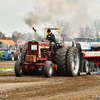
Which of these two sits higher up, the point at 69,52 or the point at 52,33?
the point at 52,33

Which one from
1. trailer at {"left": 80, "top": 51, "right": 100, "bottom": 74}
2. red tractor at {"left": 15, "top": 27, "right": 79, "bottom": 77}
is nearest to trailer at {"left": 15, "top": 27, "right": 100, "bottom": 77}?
red tractor at {"left": 15, "top": 27, "right": 79, "bottom": 77}

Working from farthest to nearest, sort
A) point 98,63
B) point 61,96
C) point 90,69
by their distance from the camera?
point 98,63, point 90,69, point 61,96

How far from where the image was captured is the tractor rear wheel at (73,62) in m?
11.9

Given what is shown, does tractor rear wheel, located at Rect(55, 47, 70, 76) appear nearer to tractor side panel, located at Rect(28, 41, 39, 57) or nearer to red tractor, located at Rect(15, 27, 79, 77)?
red tractor, located at Rect(15, 27, 79, 77)

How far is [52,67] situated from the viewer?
11.3 m

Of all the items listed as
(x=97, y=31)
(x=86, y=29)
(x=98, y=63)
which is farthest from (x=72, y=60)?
(x=86, y=29)

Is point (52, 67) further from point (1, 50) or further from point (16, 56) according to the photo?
point (1, 50)

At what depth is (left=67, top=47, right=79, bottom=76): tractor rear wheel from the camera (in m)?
11.9

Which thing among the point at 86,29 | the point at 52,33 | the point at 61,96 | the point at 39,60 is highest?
the point at 86,29

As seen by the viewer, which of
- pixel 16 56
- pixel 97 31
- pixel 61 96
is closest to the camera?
pixel 61 96

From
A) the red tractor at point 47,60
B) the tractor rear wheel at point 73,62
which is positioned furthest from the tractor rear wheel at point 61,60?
the tractor rear wheel at point 73,62

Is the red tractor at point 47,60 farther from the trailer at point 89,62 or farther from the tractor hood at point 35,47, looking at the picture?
the trailer at point 89,62

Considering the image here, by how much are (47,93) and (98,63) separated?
11.2 m

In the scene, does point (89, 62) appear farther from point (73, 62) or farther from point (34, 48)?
point (34, 48)
